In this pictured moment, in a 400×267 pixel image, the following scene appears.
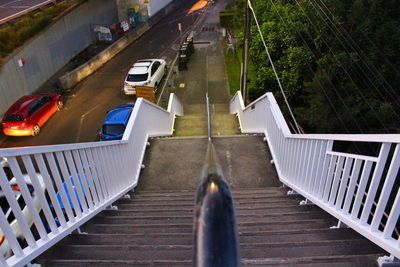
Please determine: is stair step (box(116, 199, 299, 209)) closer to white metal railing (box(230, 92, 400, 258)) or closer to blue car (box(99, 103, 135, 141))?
white metal railing (box(230, 92, 400, 258))

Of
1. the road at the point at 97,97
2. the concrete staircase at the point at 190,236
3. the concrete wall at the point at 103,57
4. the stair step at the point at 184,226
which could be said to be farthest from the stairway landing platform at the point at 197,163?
the concrete wall at the point at 103,57

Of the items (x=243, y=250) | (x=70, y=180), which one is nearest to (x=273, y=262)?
(x=243, y=250)

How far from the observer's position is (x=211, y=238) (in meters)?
1.03

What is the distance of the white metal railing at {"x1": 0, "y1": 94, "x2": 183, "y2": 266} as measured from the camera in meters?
2.58

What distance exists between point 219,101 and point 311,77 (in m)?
5.86

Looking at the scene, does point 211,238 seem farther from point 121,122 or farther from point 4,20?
point 4,20

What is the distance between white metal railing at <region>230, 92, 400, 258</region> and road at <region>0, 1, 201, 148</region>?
9.76 m

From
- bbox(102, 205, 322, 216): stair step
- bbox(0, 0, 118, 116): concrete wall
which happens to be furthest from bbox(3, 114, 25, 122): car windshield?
bbox(102, 205, 322, 216): stair step

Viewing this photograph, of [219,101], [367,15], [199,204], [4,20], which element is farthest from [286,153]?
[4,20]

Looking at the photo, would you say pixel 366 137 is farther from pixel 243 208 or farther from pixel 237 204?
pixel 237 204

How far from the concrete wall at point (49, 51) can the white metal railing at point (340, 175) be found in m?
13.6

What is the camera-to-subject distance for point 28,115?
13.4 m

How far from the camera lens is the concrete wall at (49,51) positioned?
51.1 feet

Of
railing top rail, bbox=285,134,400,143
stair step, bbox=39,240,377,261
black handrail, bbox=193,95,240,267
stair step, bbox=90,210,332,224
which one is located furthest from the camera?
stair step, bbox=90,210,332,224
